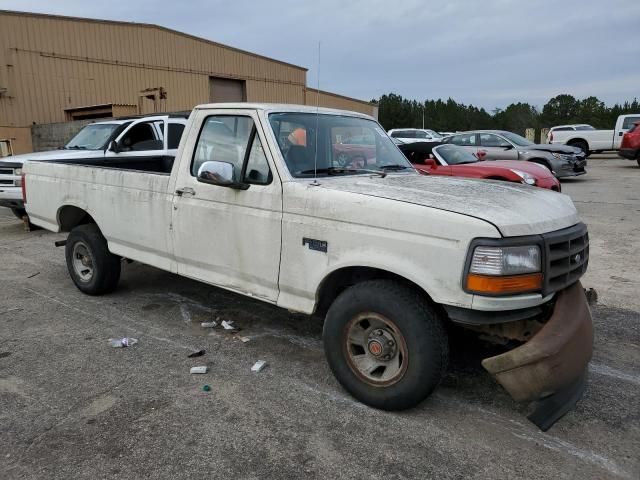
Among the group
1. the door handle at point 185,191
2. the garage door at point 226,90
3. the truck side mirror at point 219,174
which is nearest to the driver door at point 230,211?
the door handle at point 185,191

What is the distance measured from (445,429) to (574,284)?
1274 mm

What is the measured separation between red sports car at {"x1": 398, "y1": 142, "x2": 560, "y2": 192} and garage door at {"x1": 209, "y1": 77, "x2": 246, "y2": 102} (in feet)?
60.0

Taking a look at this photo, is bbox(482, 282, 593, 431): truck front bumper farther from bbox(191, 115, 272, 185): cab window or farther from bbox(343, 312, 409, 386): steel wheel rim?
bbox(191, 115, 272, 185): cab window

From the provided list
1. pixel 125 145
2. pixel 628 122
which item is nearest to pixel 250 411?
pixel 125 145

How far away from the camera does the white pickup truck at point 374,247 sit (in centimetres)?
281

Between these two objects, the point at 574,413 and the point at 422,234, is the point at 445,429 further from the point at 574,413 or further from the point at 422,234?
the point at 422,234

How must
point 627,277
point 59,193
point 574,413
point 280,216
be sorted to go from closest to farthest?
point 574,413, point 280,216, point 59,193, point 627,277

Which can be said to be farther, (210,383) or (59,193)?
(59,193)

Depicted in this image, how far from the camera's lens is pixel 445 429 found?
306 centimetres

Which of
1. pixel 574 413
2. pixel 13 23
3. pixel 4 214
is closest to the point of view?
pixel 574 413

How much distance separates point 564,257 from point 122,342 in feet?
11.4

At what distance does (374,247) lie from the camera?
3.08 metres

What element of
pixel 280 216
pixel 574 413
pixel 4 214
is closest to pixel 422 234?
pixel 280 216

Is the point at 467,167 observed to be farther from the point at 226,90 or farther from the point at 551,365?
the point at 226,90
